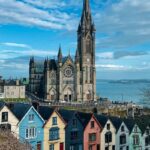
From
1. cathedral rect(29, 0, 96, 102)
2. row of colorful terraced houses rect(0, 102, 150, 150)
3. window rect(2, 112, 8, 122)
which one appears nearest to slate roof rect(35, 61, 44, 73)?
cathedral rect(29, 0, 96, 102)

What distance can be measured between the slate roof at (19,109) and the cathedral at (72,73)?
84.8m

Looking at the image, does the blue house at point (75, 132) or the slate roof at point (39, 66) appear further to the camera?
the slate roof at point (39, 66)

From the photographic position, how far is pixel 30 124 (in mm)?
46625

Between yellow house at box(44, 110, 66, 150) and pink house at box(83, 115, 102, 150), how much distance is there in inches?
140

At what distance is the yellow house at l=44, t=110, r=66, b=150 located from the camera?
47.9m

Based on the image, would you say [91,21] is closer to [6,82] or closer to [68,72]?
[68,72]

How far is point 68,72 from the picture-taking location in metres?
139

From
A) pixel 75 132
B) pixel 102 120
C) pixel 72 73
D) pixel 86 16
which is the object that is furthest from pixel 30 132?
pixel 86 16

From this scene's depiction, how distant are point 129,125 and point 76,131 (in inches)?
396

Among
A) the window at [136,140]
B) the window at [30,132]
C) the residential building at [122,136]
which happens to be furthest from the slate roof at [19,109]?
the window at [136,140]

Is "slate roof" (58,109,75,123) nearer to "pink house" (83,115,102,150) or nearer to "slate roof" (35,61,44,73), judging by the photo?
"pink house" (83,115,102,150)

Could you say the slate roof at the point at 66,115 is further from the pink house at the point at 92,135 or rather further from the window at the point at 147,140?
the window at the point at 147,140

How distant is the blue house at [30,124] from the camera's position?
151 ft

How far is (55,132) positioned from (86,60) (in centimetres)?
9716
